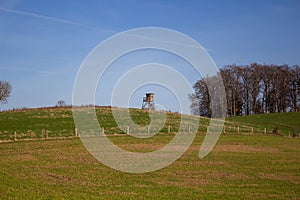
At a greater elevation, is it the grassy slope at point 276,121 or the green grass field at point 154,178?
the grassy slope at point 276,121

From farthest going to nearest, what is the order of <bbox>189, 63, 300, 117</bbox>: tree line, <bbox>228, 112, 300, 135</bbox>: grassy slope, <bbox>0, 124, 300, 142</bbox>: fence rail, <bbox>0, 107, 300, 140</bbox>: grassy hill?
<bbox>189, 63, 300, 117</bbox>: tree line, <bbox>228, 112, 300, 135</bbox>: grassy slope, <bbox>0, 107, 300, 140</bbox>: grassy hill, <bbox>0, 124, 300, 142</bbox>: fence rail

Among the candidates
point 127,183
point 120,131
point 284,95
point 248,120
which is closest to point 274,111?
point 284,95

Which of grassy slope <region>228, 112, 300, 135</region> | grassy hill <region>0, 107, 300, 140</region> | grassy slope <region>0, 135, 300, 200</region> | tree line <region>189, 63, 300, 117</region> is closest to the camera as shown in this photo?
grassy slope <region>0, 135, 300, 200</region>

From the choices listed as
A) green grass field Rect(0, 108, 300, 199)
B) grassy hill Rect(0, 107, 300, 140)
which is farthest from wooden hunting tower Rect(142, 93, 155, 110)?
green grass field Rect(0, 108, 300, 199)

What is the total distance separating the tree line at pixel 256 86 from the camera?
111 m

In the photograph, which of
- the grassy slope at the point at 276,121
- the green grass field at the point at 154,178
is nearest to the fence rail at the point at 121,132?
the green grass field at the point at 154,178

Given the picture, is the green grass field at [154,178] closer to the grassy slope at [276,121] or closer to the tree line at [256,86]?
the grassy slope at [276,121]

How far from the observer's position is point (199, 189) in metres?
19.6

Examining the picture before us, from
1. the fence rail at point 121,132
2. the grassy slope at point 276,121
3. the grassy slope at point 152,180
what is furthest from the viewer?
the grassy slope at point 276,121

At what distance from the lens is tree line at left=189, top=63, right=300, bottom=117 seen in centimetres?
11138

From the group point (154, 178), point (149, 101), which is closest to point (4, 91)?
point (149, 101)

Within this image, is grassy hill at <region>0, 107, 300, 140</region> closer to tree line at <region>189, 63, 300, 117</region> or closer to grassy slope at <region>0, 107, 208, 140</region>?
grassy slope at <region>0, 107, 208, 140</region>

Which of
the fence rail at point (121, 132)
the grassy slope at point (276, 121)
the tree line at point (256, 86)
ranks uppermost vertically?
the tree line at point (256, 86)

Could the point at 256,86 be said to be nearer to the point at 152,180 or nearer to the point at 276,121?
the point at 276,121
